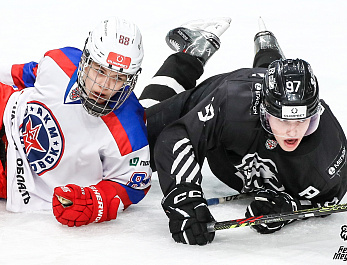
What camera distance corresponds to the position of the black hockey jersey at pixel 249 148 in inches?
105

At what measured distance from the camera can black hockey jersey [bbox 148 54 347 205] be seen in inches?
105

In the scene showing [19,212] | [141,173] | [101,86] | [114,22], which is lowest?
[19,212]

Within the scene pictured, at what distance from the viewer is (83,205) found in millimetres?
2656

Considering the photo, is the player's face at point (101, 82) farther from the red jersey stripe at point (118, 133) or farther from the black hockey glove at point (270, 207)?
the black hockey glove at point (270, 207)

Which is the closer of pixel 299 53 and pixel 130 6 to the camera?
pixel 299 53

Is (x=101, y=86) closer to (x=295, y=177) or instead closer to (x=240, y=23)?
(x=295, y=177)

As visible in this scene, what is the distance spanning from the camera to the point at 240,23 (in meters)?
5.03

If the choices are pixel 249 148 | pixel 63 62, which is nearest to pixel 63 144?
pixel 63 62

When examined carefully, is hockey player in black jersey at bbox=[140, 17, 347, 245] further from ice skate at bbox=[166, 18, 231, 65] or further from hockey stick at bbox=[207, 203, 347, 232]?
ice skate at bbox=[166, 18, 231, 65]

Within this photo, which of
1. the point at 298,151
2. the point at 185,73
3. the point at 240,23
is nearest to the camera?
the point at 298,151

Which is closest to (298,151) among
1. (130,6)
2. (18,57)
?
(18,57)

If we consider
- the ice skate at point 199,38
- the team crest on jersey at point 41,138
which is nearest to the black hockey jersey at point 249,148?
the team crest on jersey at point 41,138

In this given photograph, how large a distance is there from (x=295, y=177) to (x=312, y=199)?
0.13m

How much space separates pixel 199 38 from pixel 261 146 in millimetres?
1181
